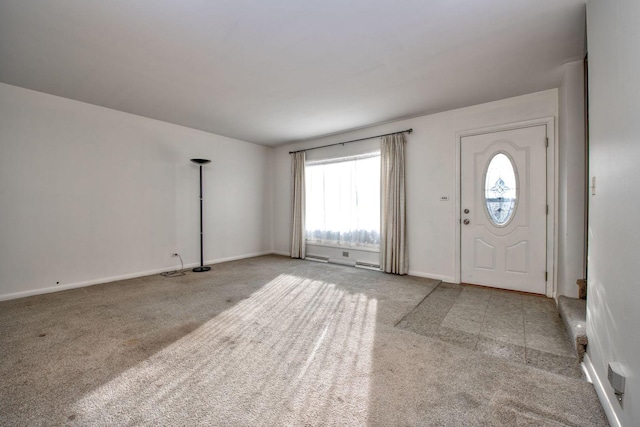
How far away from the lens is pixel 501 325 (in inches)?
102

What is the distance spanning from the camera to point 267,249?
6.52m

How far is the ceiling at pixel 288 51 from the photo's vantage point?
6.70 ft

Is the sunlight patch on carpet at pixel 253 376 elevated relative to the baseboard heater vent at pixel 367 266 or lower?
lower

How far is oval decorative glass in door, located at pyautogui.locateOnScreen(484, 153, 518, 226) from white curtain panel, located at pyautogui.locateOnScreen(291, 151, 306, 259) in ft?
11.1

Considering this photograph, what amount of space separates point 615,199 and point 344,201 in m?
4.07

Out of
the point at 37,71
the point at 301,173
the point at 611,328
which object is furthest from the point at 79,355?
the point at 301,173

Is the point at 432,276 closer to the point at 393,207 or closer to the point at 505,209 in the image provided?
the point at 393,207

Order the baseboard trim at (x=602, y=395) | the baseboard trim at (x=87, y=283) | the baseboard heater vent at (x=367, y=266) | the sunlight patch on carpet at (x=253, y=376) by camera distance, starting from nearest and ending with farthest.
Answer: the baseboard trim at (x=602, y=395), the sunlight patch on carpet at (x=253, y=376), the baseboard trim at (x=87, y=283), the baseboard heater vent at (x=367, y=266)

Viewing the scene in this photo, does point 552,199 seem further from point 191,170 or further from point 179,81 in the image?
point 191,170

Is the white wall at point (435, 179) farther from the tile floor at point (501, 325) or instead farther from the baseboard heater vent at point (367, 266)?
the tile floor at point (501, 325)

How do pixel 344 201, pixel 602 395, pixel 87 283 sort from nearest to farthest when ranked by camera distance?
pixel 602 395
pixel 87 283
pixel 344 201

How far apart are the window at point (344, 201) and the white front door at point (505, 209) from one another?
4.76 feet

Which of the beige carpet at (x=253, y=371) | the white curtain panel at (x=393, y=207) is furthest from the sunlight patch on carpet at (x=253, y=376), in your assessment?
the white curtain panel at (x=393, y=207)

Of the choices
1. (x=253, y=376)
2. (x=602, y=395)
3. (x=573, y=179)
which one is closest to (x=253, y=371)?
(x=253, y=376)
